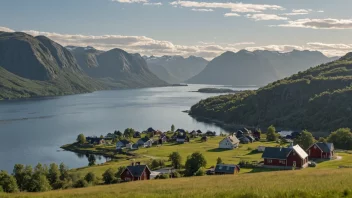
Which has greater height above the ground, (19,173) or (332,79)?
(332,79)

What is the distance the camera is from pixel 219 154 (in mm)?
83375

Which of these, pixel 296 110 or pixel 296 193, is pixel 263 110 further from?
pixel 296 193

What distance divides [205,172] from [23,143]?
282ft

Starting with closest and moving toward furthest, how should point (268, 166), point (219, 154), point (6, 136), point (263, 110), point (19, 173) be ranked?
point (19, 173)
point (268, 166)
point (219, 154)
point (6, 136)
point (263, 110)

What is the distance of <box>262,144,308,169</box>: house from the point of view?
2418 inches

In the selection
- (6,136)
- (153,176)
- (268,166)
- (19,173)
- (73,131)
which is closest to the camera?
(19,173)

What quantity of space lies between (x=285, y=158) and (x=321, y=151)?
10.9 m

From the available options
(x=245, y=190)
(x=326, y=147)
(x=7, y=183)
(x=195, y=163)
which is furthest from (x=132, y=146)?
(x=245, y=190)

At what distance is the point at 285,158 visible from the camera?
205 ft

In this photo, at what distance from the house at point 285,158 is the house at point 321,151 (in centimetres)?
735

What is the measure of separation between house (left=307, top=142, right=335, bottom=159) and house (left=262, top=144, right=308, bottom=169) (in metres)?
7.35

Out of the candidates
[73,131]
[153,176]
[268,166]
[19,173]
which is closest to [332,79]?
[73,131]

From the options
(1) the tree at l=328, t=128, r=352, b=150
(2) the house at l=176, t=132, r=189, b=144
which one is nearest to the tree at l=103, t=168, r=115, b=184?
(1) the tree at l=328, t=128, r=352, b=150

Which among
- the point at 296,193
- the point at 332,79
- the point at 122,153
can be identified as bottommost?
the point at 122,153
